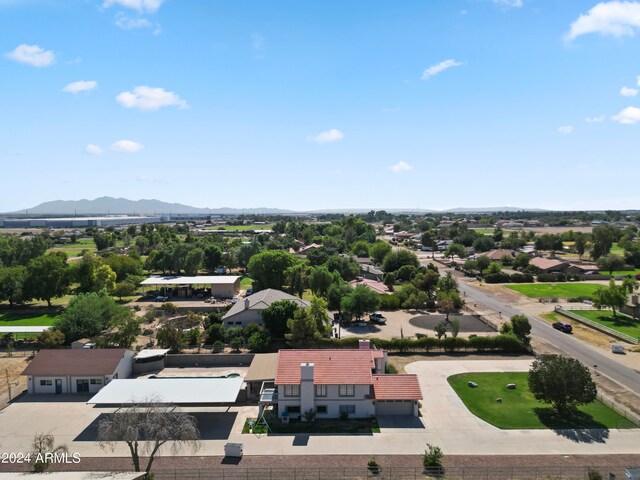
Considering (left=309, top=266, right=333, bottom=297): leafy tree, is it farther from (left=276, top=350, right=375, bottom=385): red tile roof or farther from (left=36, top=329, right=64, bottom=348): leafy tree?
(left=36, top=329, right=64, bottom=348): leafy tree

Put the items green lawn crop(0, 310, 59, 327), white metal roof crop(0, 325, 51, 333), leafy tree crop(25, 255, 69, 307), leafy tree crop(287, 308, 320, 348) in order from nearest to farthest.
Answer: leafy tree crop(287, 308, 320, 348), white metal roof crop(0, 325, 51, 333), green lawn crop(0, 310, 59, 327), leafy tree crop(25, 255, 69, 307)

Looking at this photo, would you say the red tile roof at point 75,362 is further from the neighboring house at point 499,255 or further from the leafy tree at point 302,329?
the neighboring house at point 499,255

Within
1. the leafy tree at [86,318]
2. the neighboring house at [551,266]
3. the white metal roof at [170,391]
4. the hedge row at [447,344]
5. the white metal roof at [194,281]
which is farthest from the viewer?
the neighboring house at [551,266]

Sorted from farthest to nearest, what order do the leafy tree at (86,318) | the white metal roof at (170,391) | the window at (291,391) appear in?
the leafy tree at (86,318) → the window at (291,391) → the white metal roof at (170,391)

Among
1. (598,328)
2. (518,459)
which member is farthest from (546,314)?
(518,459)

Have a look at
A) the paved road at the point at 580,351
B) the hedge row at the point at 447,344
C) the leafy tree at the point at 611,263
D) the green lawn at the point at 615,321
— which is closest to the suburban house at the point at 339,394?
the hedge row at the point at 447,344

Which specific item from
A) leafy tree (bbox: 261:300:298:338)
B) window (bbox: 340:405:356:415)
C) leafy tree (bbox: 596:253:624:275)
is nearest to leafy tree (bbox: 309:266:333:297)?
leafy tree (bbox: 261:300:298:338)

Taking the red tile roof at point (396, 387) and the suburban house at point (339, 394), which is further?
the red tile roof at point (396, 387)
